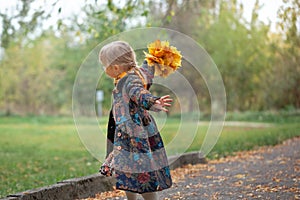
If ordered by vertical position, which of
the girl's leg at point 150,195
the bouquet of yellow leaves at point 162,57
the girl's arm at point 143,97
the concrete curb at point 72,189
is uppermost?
the bouquet of yellow leaves at point 162,57

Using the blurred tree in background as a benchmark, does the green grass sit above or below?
below

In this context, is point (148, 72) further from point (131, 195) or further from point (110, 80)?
point (110, 80)

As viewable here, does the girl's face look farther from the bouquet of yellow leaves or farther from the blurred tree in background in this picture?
the blurred tree in background

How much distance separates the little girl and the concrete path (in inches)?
45.2

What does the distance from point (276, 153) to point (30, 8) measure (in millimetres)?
4999

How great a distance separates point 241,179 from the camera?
232 inches

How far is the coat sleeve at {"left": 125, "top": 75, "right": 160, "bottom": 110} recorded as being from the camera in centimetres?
365

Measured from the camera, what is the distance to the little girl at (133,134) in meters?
3.79

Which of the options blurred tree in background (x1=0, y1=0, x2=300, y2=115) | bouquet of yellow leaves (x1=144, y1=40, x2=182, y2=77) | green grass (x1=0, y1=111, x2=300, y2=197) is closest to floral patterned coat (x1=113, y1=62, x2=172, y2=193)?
bouquet of yellow leaves (x1=144, y1=40, x2=182, y2=77)

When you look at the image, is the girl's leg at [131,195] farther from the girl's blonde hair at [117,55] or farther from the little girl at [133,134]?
the girl's blonde hair at [117,55]

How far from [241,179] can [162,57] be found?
2386mm

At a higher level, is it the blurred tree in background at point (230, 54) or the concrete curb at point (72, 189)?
the blurred tree in background at point (230, 54)

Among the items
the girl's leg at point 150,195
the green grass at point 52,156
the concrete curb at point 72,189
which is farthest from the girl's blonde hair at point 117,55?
the green grass at point 52,156

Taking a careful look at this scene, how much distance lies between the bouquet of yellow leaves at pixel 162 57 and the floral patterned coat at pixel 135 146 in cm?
28
